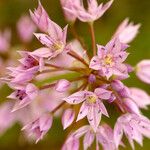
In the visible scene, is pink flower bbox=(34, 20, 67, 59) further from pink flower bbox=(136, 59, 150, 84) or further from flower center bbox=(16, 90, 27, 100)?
pink flower bbox=(136, 59, 150, 84)

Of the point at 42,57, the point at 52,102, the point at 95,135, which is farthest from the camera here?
the point at 52,102

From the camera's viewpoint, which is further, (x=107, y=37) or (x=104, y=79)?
(x=107, y=37)

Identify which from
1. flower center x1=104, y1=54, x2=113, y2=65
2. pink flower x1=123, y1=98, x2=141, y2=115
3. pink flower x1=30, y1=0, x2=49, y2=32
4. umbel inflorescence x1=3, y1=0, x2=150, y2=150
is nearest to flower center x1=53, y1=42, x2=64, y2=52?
umbel inflorescence x1=3, y1=0, x2=150, y2=150

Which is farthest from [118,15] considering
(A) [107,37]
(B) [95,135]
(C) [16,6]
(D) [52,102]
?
(B) [95,135]

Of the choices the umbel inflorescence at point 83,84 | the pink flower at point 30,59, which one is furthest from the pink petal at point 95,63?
the pink flower at point 30,59

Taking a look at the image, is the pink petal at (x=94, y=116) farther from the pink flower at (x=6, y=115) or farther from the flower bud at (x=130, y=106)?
the pink flower at (x=6, y=115)

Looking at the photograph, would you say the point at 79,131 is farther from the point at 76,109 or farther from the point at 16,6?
the point at 16,6

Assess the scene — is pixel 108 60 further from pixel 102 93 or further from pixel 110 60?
pixel 102 93

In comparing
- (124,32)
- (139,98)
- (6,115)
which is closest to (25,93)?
(139,98)
